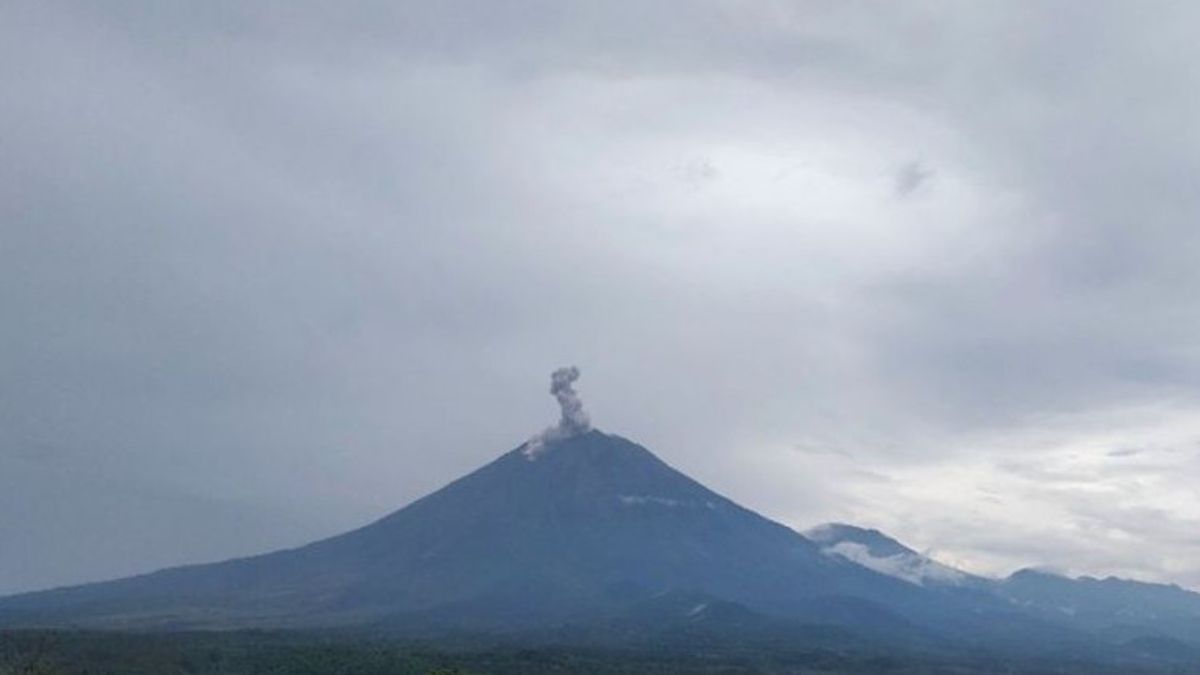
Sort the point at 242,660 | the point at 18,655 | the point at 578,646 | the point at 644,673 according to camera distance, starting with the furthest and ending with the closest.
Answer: the point at 578,646 < the point at 644,673 < the point at 242,660 < the point at 18,655

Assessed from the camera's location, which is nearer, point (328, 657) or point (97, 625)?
point (328, 657)

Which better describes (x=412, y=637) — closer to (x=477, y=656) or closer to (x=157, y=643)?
(x=477, y=656)

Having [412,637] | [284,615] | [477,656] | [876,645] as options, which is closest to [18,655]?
[477,656]

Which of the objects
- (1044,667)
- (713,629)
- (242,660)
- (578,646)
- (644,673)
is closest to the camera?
(242,660)

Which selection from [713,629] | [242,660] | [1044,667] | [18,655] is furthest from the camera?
[713,629]

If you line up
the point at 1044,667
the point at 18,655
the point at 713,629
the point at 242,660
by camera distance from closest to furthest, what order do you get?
the point at 18,655, the point at 242,660, the point at 1044,667, the point at 713,629

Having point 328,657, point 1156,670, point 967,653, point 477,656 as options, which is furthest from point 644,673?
A: point 1156,670

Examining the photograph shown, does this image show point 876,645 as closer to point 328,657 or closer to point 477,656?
point 477,656

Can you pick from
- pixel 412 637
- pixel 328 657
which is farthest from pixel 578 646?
pixel 328 657

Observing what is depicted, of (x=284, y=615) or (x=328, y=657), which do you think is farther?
(x=284, y=615)
